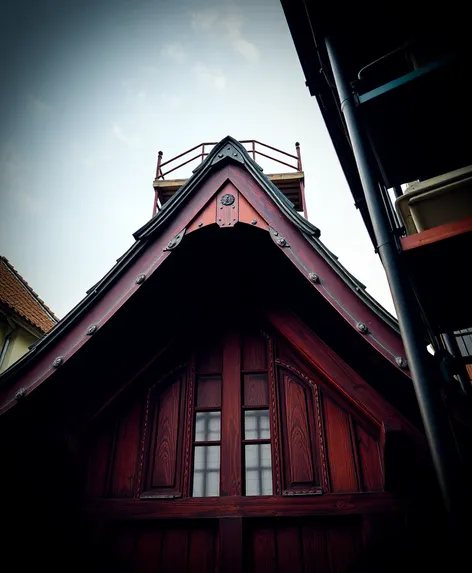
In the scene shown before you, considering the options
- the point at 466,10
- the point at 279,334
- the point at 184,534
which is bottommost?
the point at 184,534

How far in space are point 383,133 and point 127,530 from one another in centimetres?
396

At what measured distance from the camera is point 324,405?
3.85 metres

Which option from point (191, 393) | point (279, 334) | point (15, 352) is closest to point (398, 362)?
point (279, 334)

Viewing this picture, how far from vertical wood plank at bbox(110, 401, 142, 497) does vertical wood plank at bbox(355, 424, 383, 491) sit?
2.05 meters

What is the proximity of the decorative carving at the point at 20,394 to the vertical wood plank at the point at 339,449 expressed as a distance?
2594 mm

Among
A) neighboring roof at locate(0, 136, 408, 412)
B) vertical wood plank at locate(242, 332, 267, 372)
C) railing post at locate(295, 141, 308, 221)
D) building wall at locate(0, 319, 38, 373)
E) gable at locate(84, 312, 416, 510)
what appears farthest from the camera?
railing post at locate(295, 141, 308, 221)

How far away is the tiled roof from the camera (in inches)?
454

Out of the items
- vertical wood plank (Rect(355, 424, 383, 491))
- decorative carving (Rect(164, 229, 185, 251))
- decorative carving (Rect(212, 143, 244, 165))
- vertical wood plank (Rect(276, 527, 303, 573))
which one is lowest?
vertical wood plank (Rect(276, 527, 303, 573))

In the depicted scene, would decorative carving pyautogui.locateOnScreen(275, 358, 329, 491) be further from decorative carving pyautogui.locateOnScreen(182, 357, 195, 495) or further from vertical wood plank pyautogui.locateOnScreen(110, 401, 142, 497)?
vertical wood plank pyautogui.locateOnScreen(110, 401, 142, 497)

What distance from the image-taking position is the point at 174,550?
11.3 feet

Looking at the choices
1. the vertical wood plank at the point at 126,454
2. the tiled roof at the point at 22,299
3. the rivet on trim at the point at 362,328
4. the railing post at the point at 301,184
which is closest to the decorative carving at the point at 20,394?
the vertical wood plank at the point at 126,454

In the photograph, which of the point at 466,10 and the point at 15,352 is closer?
the point at 466,10

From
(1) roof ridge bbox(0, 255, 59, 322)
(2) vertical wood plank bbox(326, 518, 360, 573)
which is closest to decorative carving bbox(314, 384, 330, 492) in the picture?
(2) vertical wood plank bbox(326, 518, 360, 573)

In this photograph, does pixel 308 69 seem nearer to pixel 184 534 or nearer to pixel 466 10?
pixel 466 10
